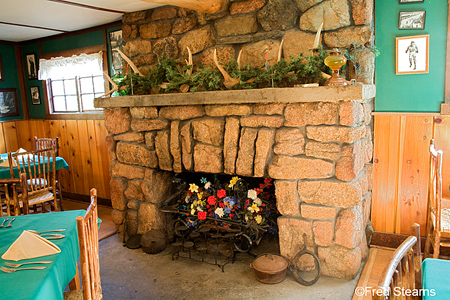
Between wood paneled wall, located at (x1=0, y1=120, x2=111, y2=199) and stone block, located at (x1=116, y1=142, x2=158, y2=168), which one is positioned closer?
stone block, located at (x1=116, y1=142, x2=158, y2=168)

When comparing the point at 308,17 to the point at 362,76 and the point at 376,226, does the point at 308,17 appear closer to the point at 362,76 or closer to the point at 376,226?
the point at 362,76

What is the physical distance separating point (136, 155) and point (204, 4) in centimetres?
147

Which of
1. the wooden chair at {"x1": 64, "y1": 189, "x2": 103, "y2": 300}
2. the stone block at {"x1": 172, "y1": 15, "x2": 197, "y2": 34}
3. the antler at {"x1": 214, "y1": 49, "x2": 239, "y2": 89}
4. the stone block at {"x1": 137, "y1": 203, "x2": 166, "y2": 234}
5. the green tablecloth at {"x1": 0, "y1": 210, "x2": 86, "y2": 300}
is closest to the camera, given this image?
the green tablecloth at {"x1": 0, "y1": 210, "x2": 86, "y2": 300}

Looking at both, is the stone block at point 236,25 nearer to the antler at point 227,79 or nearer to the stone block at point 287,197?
the antler at point 227,79

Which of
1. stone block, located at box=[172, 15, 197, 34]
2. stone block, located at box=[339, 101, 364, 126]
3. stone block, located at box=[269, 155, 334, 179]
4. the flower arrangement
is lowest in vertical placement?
the flower arrangement

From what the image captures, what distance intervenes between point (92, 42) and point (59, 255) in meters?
3.45

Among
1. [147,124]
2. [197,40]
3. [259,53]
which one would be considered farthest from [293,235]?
[197,40]

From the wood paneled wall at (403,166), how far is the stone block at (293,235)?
855 mm

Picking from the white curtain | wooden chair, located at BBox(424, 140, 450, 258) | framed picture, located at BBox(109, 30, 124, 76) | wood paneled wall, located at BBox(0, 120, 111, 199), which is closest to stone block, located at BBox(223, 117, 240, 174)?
wooden chair, located at BBox(424, 140, 450, 258)

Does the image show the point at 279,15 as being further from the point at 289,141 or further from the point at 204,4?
the point at 289,141

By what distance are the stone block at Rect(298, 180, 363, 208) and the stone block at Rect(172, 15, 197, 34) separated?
1.75 metres

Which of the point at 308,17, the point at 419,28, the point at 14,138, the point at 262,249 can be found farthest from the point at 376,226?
the point at 14,138

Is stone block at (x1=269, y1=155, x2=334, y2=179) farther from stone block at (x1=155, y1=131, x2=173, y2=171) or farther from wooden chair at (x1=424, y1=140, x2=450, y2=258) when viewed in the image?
stone block at (x1=155, y1=131, x2=173, y2=171)

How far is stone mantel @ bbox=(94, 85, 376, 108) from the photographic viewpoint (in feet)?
7.67
